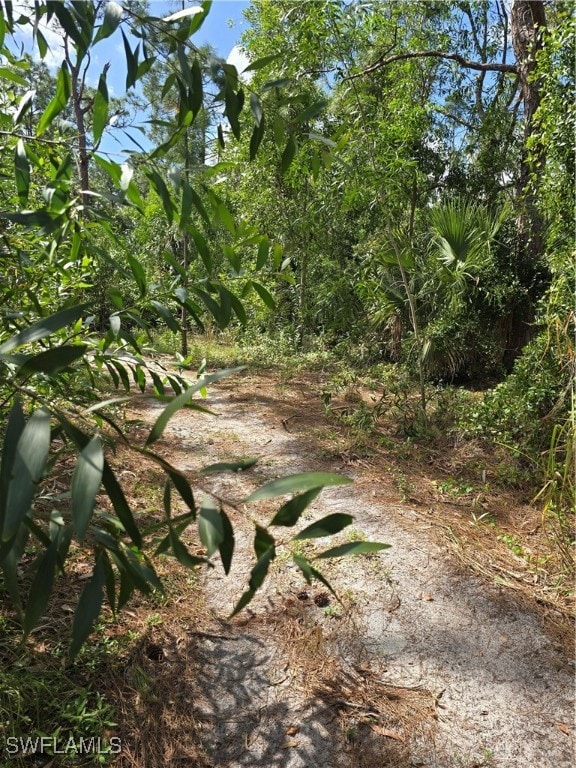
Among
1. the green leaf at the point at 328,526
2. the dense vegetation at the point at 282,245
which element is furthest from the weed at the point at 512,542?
the green leaf at the point at 328,526

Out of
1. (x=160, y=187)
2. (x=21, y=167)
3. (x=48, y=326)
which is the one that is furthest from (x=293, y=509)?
(x=21, y=167)

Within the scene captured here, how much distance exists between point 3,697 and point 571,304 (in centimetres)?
270

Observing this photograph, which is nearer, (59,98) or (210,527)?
(210,527)

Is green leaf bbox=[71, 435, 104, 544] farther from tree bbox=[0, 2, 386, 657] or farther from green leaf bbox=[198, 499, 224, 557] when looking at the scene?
green leaf bbox=[198, 499, 224, 557]

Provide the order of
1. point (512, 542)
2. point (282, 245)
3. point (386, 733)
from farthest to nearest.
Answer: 1. point (282, 245)
2. point (512, 542)
3. point (386, 733)

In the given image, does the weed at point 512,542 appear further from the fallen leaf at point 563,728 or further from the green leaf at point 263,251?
the green leaf at point 263,251

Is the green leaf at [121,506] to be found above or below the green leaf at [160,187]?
below

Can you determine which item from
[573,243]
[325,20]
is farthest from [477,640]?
[325,20]

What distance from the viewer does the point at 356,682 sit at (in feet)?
5.18

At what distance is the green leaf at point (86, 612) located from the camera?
58cm

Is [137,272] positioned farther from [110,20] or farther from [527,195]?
[527,195]

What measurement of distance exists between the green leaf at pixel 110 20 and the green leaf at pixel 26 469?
1.76ft

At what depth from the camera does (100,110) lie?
0.86 meters

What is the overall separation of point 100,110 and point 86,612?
0.78m
